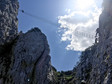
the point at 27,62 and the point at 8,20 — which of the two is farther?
the point at 8,20

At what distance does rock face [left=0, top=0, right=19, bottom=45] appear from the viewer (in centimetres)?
3139

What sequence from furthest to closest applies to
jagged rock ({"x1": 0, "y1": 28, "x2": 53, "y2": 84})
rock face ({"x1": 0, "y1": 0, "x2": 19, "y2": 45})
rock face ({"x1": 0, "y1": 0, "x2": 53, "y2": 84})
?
1. rock face ({"x1": 0, "y1": 0, "x2": 19, "y2": 45})
2. rock face ({"x1": 0, "y1": 0, "x2": 53, "y2": 84})
3. jagged rock ({"x1": 0, "y1": 28, "x2": 53, "y2": 84})

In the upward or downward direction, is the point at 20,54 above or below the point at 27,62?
above

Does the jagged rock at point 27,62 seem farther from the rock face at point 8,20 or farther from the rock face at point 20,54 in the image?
the rock face at point 8,20

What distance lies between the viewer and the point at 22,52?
30906 mm

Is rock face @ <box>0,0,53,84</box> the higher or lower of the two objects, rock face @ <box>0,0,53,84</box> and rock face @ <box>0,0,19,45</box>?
the lower

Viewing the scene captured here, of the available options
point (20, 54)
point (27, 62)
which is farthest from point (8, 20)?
point (27, 62)

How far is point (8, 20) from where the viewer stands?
112ft

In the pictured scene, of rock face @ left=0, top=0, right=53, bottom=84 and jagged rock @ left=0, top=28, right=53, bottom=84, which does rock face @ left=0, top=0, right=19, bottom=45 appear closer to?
rock face @ left=0, top=0, right=53, bottom=84

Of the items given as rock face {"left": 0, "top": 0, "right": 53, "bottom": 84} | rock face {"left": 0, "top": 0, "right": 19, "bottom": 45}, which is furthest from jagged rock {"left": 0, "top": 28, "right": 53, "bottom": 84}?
rock face {"left": 0, "top": 0, "right": 19, "bottom": 45}

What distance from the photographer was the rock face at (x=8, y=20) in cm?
3139

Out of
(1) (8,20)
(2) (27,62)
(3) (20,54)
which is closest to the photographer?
(2) (27,62)

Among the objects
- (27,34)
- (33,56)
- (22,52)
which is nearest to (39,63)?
(33,56)

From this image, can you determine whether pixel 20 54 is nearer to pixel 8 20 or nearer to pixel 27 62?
pixel 27 62
